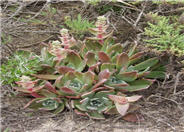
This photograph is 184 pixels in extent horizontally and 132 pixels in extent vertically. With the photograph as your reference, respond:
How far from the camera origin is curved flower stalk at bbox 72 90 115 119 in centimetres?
226

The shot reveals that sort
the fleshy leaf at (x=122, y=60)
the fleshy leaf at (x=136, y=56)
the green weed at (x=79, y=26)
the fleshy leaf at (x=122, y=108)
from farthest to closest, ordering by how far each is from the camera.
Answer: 1. the green weed at (x=79, y=26)
2. the fleshy leaf at (x=136, y=56)
3. the fleshy leaf at (x=122, y=60)
4. the fleshy leaf at (x=122, y=108)

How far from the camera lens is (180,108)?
2350mm

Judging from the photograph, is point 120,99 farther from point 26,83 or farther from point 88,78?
point 26,83

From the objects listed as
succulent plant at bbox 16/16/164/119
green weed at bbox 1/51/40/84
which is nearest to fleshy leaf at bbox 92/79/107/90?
succulent plant at bbox 16/16/164/119

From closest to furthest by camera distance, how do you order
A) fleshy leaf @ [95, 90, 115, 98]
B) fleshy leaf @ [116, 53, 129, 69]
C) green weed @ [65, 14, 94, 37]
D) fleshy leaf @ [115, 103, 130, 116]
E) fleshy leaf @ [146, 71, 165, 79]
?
fleshy leaf @ [115, 103, 130, 116]
fleshy leaf @ [95, 90, 115, 98]
fleshy leaf @ [116, 53, 129, 69]
fleshy leaf @ [146, 71, 165, 79]
green weed @ [65, 14, 94, 37]

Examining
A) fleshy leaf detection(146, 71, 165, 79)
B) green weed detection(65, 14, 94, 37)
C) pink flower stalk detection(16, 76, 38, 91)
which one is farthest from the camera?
green weed detection(65, 14, 94, 37)

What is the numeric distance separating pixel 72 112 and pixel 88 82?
1.03 feet

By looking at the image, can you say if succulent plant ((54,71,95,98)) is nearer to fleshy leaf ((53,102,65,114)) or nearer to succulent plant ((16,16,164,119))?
succulent plant ((16,16,164,119))

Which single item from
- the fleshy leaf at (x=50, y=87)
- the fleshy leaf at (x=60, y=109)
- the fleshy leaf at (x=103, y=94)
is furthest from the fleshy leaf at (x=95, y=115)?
the fleshy leaf at (x=50, y=87)

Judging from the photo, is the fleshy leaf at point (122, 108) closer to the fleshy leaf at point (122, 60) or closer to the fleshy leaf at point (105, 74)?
the fleshy leaf at point (105, 74)

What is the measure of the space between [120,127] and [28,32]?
2.04 metres

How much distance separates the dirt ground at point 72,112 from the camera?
2.18 m

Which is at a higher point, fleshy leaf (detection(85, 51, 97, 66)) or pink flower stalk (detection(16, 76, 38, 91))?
fleshy leaf (detection(85, 51, 97, 66))

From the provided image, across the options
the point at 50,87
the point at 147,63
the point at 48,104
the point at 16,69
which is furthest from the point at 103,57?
the point at 16,69
